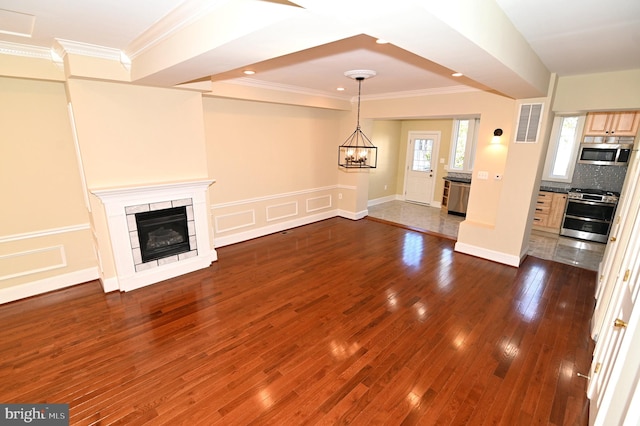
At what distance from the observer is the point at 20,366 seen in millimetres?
2395

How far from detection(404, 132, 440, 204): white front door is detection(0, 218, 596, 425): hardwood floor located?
4358 millimetres

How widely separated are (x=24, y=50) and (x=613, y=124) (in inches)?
336

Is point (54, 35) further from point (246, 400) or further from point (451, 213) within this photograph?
point (451, 213)

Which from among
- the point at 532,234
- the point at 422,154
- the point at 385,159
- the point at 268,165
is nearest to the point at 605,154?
the point at 532,234

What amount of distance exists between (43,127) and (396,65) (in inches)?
161

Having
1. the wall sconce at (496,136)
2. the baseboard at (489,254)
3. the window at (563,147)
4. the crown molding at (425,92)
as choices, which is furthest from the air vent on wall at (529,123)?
the window at (563,147)

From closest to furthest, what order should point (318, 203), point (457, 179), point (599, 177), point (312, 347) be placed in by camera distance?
point (312, 347)
point (599, 177)
point (318, 203)
point (457, 179)

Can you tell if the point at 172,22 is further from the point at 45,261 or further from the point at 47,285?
the point at 47,285

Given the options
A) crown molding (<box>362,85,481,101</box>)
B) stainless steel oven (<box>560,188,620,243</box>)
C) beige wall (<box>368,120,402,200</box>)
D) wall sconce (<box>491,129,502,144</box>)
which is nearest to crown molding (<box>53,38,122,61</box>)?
crown molding (<box>362,85,481,101</box>)

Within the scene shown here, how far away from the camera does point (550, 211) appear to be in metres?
5.89

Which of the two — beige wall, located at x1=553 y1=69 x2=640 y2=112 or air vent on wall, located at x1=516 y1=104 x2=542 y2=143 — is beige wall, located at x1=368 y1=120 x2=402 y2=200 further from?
beige wall, located at x1=553 y1=69 x2=640 y2=112

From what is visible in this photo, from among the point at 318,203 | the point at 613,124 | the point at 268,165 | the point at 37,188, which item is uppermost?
the point at 613,124

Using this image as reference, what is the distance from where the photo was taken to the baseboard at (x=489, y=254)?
439 centimetres

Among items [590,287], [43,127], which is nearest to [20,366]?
[43,127]
